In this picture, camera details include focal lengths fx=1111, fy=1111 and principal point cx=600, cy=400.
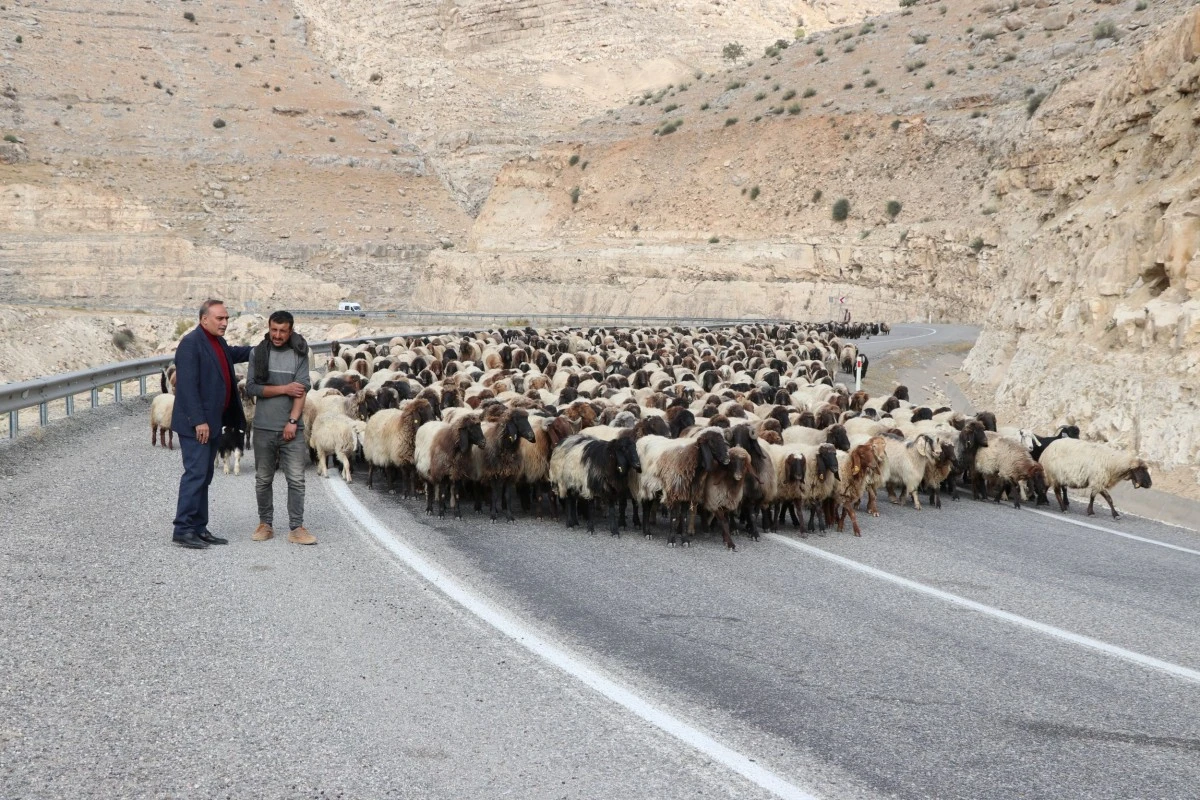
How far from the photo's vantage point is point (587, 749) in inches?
180

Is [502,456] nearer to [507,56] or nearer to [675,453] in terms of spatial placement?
[675,453]

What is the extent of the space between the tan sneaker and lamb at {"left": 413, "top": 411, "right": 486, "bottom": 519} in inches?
88.3

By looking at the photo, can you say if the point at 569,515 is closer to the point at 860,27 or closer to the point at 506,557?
the point at 506,557

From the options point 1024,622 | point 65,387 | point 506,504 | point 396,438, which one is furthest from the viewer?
point 65,387

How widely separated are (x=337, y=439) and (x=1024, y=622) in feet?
26.0

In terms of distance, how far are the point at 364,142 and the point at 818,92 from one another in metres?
34.8

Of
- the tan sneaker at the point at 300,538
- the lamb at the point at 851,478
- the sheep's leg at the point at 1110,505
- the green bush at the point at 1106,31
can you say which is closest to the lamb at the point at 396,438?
the tan sneaker at the point at 300,538

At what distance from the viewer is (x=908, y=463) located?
12305 millimetres

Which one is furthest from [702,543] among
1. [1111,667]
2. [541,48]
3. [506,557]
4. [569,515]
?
[541,48]

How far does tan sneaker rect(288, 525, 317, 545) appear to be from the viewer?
8.33 metres

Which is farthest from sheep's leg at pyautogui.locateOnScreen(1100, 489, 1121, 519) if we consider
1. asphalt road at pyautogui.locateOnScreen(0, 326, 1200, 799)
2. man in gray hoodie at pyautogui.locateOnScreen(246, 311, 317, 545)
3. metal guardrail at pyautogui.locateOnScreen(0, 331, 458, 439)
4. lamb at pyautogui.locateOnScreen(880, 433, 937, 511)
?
metal guardrail at pyautogui.locateOnScreen(0, 331, 458, 439)

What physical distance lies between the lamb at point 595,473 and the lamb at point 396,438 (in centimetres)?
187

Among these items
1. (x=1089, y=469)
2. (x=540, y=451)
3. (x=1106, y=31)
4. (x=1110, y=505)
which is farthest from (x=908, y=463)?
(x=1106, y=31)

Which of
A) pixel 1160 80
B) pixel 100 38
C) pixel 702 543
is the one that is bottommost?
pixel 702 543
